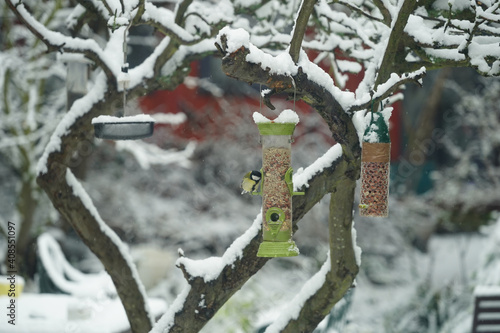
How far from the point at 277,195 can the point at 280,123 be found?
0.42 meters

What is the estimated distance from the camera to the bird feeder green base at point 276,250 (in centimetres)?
330

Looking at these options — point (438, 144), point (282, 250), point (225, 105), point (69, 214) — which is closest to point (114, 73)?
point (69, 214)

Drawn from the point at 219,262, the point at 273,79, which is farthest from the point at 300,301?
the point at 273,79

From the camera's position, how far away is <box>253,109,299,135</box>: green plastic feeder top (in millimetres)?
3195

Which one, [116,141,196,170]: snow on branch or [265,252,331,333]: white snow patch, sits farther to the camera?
[116,141,196,170]: snow on branch

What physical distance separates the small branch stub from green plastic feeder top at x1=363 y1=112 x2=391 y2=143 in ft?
1.34

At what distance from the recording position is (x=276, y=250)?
3.32 meters

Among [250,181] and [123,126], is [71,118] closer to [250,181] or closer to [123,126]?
[123,126]

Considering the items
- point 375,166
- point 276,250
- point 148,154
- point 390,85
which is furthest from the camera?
point 148,154

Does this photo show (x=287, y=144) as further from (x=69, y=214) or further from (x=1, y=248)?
(x=1, y=248)

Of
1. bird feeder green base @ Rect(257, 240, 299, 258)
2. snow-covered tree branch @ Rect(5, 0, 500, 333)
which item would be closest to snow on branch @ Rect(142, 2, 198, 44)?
snow-covered tree branch @ Rect(5, 0, 500, 333)

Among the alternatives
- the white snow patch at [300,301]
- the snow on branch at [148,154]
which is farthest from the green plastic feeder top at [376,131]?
the snow on branch at [148,154]

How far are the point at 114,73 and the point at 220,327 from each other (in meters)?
4.54

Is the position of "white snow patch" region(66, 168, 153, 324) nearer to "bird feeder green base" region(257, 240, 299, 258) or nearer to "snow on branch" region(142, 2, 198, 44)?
"snow on branch" region(142, 2, 198, 44)
